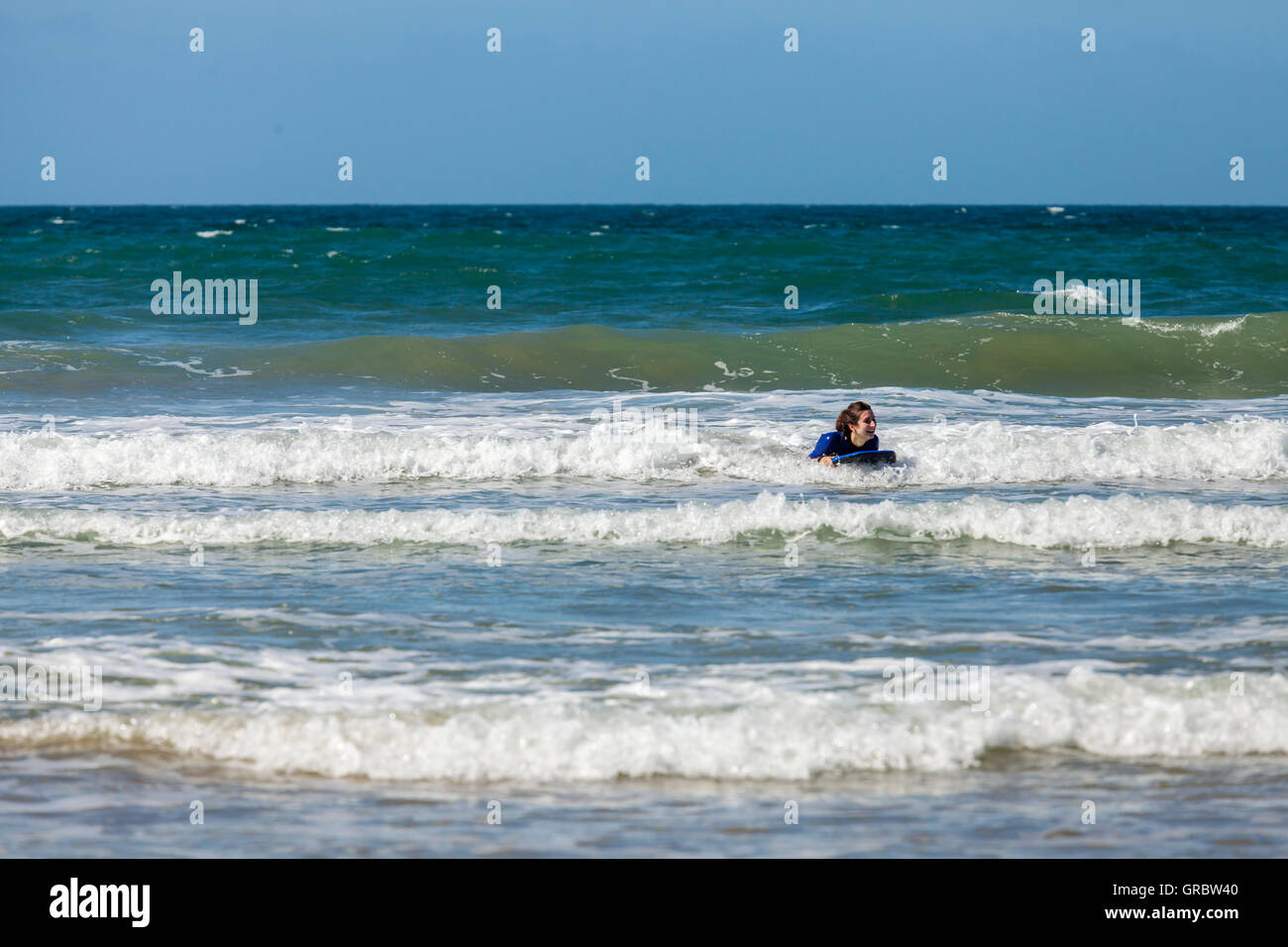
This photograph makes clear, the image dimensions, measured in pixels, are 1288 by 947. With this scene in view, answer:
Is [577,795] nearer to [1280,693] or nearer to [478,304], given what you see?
[1280,693]

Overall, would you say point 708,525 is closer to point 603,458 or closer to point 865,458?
point 865,458

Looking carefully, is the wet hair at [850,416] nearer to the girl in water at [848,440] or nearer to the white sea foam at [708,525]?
the girl in water at [848,440]

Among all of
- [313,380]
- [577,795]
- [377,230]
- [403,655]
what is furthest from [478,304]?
[577,795]

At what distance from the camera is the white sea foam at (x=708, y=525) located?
29.6 ft

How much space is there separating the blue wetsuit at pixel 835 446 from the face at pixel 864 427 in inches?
3.2

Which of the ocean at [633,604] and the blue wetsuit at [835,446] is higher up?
the blue wetsuit at [835,446]

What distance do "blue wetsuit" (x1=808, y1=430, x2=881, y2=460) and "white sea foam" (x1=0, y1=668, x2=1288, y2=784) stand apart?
239 inches

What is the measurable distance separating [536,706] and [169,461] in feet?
24.5

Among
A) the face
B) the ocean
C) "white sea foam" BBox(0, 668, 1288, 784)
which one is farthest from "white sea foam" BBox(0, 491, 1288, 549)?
"white sea foam" BBox(0, 668, 1288, 784)

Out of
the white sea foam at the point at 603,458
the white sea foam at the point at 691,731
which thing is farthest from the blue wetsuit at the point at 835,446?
the white sea foam at the point at 691,731

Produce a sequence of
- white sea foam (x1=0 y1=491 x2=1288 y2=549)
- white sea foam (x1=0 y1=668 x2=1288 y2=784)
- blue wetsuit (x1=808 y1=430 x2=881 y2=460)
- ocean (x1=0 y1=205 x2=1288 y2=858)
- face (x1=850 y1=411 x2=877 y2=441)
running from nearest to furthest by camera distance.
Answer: ocean (x1=0 y1=205 x2=1288 y2=858)
white sea foam (x1=0 y1=668 x2=1288 y2=784)
white sea foam (x1=0 y1=491 x2=1288 y2=549)
face (x1=850 y1=411 x2=877 y2=441)
blue wetsuit (x1=808 y1=430 x2=881 y2=460)

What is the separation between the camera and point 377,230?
36531mm

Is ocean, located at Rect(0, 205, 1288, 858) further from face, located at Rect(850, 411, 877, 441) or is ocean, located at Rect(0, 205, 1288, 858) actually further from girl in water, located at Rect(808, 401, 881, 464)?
face, located at Rect(850, 411, 877, 441)

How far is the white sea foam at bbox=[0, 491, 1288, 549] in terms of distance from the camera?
9023mm
